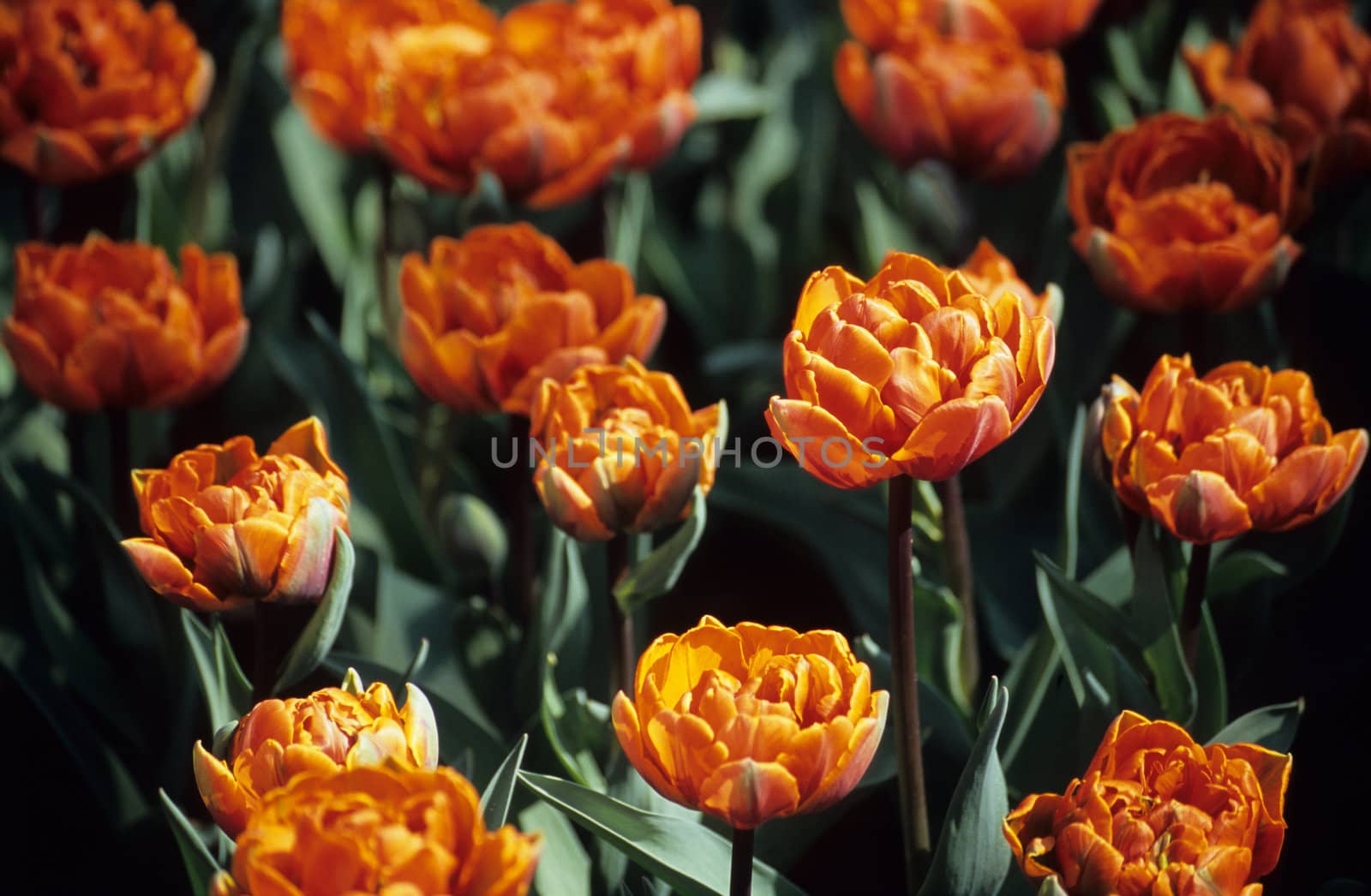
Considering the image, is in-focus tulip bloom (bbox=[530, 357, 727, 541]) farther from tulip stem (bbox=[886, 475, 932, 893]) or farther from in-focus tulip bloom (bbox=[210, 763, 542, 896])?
in-focus tulip bloom (bbox=[210, 763, 542, 896])

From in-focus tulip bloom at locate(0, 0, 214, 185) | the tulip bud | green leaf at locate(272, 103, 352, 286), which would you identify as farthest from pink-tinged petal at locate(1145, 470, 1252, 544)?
green leaf at locate(272, 103, 352, 286)

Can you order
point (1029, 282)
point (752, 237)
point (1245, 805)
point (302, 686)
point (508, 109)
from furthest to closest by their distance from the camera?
point (752, 237), point (1029, 282), point (508, 109), point (302, 686), point (1245, 805)

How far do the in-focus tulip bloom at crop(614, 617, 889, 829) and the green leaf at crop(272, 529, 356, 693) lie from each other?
0.58ft

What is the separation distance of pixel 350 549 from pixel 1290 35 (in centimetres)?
78

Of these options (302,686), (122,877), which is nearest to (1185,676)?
(302,686)

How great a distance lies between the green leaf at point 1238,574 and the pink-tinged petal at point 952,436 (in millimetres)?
286

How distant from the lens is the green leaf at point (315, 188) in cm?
136

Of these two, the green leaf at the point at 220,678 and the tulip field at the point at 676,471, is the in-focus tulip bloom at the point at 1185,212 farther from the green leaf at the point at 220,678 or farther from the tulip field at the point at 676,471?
the green leaf at the point at 220,678

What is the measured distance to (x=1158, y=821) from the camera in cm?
57

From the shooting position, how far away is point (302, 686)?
879 mm

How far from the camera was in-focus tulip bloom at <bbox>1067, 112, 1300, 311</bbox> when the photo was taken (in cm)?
83

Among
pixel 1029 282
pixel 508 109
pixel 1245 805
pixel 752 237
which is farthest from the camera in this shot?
pixel 752 237

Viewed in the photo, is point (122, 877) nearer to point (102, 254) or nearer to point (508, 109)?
point (102, 254)

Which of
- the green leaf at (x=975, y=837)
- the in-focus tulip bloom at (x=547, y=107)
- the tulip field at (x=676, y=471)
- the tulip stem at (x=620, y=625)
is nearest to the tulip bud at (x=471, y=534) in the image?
the tulip field at (x=676, y=471)
